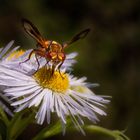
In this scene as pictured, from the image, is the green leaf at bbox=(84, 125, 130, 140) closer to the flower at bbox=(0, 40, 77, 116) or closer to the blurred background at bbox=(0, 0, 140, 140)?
the flower at bbox=(0, 40, 77, 116)

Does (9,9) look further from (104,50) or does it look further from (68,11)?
(104,50)

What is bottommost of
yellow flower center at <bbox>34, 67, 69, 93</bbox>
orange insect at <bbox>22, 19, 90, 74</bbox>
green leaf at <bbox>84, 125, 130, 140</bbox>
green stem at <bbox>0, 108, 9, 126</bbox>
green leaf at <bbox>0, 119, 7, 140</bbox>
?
green leaf at <bbox>84, 125, 130, 140</bbox>

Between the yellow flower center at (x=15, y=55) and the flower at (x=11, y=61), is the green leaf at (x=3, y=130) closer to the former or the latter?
the flower at (x=11, y=61)

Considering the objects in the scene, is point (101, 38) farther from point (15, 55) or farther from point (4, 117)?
point (4, 117)

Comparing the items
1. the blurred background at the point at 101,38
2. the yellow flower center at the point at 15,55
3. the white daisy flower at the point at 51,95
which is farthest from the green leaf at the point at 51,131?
the blurred background at the point at 101,38

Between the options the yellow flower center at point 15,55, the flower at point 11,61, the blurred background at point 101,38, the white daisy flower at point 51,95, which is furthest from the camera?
the blurred background at point 101,38

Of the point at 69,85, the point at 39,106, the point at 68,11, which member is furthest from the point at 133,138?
the point at 39,106

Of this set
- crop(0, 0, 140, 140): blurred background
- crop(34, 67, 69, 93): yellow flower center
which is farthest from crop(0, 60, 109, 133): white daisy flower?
crop(0, 0, 140, 140): blurred background
